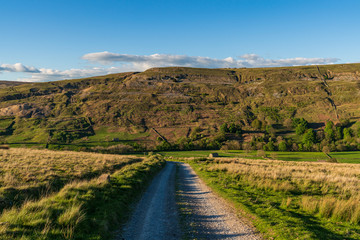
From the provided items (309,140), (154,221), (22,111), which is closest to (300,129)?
(309,140)

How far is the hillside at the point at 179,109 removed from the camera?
117 metres

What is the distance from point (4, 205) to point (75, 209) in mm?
4410

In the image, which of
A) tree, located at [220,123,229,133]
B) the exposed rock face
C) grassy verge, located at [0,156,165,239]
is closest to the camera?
grassy verge, located at [0,156,165,239]

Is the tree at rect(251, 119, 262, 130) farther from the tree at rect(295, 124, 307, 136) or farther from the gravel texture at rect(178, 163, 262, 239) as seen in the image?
the gravel texture at rect(178, 163, 262, 239)

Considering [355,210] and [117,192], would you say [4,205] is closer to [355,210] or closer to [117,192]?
[117,192]

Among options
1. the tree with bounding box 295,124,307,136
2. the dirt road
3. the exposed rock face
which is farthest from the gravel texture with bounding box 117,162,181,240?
the exposed rock face

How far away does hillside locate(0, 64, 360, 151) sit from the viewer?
11738 cm

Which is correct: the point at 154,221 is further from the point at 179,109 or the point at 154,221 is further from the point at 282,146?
the point at 179,109

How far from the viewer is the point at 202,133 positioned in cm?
12238

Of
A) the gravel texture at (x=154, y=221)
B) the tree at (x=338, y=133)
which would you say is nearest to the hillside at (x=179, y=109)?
the tree at (x=338, y=133)

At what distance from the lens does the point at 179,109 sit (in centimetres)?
15400

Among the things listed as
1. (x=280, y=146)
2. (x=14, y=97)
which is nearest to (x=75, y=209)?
(x=280, y=146)

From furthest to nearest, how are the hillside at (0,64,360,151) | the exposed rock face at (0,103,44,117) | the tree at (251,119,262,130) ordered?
1. the exposed rock face at (0,103,44,117)
2. the tree at (251,119,262,130)
3. the hillside at (0,64,360,151)

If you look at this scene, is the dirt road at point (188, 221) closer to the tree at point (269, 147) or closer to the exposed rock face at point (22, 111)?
the tree at point (269, 147)
